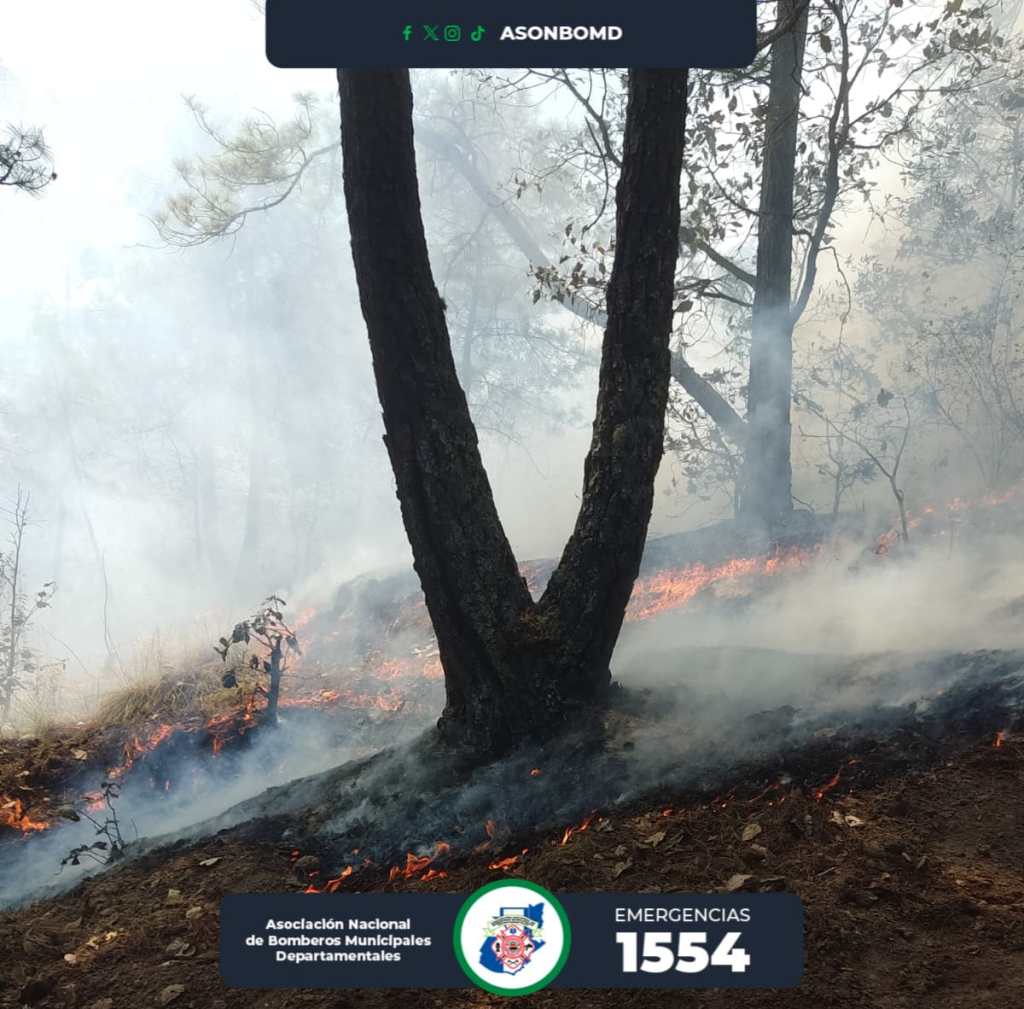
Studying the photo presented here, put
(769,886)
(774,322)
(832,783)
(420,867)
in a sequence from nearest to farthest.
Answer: (769,886), (832,783), (420,867), (774,322)

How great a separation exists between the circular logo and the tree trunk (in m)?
7.44

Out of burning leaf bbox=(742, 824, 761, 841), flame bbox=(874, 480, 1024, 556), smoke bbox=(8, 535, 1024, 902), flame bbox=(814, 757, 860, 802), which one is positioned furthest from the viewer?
flame bbox=(874, 480, 1024, 556)

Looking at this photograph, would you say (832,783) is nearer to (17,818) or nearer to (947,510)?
(17,818)

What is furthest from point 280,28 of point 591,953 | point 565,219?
point 565,219

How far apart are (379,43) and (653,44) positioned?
0.80 m

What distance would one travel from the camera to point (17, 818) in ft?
16.9

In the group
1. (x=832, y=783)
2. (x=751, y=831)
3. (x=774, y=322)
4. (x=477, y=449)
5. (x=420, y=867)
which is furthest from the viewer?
(x=774, y=322)

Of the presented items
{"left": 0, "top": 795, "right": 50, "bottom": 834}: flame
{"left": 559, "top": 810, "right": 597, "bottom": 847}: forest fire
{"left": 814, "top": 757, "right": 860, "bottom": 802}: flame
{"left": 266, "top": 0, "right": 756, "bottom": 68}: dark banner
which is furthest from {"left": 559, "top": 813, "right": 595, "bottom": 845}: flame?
{"left": 0, "top": 795, "right": 50, "bottom": 834}: flame

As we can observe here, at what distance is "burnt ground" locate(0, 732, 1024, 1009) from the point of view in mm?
2240

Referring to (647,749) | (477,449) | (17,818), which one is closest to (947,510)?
(647,749)

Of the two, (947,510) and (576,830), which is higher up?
(947,510)

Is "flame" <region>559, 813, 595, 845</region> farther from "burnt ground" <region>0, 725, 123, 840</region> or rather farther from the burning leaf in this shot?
"burnt ground" <region>0, 725, 123, 840</region>

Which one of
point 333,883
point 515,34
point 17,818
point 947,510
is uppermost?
point 515,34

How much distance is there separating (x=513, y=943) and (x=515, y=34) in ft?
8.55
